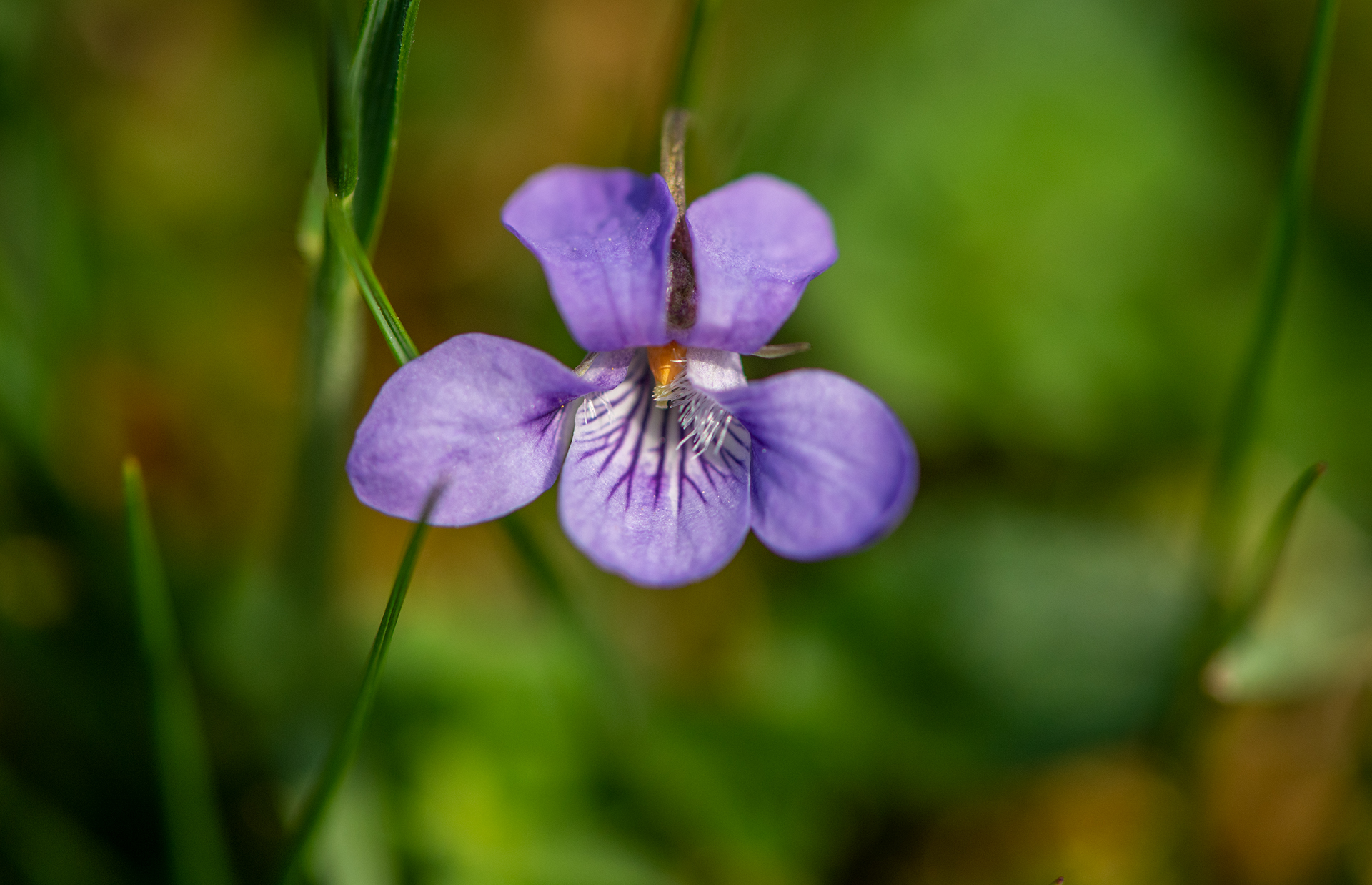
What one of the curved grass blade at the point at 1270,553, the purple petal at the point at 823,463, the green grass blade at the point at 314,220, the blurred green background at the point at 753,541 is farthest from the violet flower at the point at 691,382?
the curved grass blade at the point at 1270,553

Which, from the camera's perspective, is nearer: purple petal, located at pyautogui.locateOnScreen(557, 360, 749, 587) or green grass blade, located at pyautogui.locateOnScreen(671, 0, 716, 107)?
purple petal, located at pyautogui.locateOnScreen(557, 360, 749, 587)

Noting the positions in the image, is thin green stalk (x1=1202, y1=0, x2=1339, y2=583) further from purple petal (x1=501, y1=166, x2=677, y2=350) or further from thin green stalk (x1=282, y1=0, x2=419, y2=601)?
thin green stalk (x1=282, y1=0, x2=419, y2=601)

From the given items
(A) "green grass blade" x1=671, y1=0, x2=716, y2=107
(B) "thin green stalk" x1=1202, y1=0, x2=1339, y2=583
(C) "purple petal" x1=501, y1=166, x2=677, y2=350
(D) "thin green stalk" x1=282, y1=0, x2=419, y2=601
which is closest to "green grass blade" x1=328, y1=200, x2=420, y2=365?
(D) "thin green stalk" x1=282, y1=0, x2=419, y2=601

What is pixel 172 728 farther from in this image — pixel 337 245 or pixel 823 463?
pixel 823 463

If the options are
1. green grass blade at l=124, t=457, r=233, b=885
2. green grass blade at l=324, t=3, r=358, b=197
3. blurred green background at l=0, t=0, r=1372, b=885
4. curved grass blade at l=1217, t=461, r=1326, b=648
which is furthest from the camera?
blurred green background at l=0, t=0, r=1372, b=885

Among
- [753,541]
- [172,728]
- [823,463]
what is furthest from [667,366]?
[753,541]

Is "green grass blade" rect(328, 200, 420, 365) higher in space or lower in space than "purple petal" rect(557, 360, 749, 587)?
higher

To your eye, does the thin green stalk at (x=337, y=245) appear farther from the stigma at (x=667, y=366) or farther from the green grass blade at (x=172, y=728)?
the stigma at (x=667, y=366)
